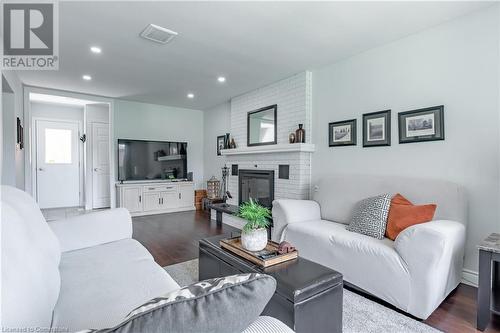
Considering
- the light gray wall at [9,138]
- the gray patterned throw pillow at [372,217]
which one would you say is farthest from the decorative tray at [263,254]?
the light gray wall at [9,138]

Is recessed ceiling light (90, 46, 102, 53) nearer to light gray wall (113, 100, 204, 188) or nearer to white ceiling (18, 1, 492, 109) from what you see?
white ceiling (18, 1, 492, 109)

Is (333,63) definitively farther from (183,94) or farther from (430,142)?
(183,94)

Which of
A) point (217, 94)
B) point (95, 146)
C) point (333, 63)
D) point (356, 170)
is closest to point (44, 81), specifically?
point (95, 146)

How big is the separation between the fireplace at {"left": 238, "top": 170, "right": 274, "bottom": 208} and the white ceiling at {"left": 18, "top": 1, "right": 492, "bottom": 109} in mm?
1546

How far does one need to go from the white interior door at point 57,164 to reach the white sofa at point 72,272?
5.31 metres

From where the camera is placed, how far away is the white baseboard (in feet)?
7.42

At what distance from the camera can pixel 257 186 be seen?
4.48 m

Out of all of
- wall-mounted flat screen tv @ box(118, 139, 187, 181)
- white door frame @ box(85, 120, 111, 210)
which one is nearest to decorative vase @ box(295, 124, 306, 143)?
wall-mounted flat screen tv @ box(118, 139, 187, 181)

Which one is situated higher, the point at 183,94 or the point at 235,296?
the point at 183,94

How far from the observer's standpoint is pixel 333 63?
343cm

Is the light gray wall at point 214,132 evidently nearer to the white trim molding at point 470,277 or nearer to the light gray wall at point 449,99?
the light gray wall at point 449,99

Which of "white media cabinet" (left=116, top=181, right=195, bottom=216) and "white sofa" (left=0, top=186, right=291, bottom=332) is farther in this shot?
"white media cabinet" (left=116, top=181, right=195, bottom=216)

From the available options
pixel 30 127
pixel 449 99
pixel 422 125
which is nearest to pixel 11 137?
pixel 30 127

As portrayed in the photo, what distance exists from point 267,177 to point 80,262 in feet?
9.78
